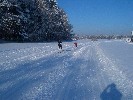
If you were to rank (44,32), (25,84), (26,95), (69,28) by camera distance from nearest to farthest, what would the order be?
(26,95)
(25,84)
(44,32)
(69,28)

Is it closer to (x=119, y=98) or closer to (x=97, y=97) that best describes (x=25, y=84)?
(x=97, y=97)

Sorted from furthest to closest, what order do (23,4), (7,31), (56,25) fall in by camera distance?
(56,25) < (23,4) < (7,31)

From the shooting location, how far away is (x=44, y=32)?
60875mm

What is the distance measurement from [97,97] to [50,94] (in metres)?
1.47

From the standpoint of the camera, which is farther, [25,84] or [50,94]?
[25,84]

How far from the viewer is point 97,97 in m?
7.52

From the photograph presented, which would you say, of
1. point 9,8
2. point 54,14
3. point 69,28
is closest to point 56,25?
point 54,14

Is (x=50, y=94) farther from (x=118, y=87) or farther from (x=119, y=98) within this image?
(x=118, y=87)

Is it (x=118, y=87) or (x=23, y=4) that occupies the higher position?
(x=23, y=4)

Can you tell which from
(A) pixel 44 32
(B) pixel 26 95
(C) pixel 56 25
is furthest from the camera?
(C) pixel 56 25

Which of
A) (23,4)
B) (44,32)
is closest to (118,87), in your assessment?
(23,4)

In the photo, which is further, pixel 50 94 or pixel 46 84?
pixel 46 84

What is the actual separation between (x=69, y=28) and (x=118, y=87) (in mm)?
76162

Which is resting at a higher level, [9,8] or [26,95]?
[9,8]
